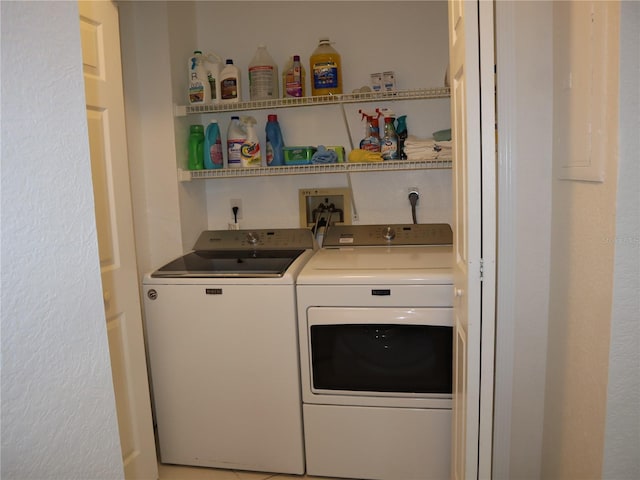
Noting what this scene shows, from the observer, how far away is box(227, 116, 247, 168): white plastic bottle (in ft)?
8.75

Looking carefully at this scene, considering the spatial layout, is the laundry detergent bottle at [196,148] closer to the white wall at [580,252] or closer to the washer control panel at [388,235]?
the washer control panel at [388,235]

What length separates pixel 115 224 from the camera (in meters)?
1.93

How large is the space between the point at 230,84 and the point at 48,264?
2063 mm

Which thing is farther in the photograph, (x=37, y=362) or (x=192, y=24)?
(x=192, y=24)

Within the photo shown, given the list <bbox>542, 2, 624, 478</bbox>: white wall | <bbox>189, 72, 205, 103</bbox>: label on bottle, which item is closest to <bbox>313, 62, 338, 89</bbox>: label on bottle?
<bbox>189, 72, 205, 103</bbox>: label on bottle

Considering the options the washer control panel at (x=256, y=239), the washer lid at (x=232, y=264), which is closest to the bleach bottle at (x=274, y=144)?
the washer control panel at (x=256, y=239)

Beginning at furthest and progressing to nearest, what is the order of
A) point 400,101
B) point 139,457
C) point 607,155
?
point 400,101 → point 139,457 → point 607,155

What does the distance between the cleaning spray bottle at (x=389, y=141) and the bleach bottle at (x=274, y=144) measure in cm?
52

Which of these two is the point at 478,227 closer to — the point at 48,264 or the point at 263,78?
the point at 48,264

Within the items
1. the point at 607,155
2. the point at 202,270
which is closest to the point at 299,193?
the point at 202,270

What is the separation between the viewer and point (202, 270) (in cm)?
224

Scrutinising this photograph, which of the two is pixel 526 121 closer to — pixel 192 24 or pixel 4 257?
pixel 4 257

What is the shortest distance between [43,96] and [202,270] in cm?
153

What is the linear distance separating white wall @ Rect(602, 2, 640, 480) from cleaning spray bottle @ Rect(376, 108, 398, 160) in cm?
153
